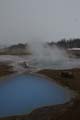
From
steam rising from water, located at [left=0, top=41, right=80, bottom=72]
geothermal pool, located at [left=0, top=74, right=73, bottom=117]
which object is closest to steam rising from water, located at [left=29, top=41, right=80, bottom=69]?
steam rising from water, located at [left=0, top=41, right=80, bottom=72]

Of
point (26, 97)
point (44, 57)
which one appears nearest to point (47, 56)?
point (44, 57)

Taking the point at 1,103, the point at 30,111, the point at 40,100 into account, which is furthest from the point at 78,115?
the point at 1,103

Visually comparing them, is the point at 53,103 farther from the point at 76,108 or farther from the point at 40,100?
the point at 76,108

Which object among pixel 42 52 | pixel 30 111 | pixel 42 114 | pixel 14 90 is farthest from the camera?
pixel 42 52

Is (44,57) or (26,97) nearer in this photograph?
(26,97)

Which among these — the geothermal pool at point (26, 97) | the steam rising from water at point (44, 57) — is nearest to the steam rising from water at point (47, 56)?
the steam rising from water at point (44, 57)

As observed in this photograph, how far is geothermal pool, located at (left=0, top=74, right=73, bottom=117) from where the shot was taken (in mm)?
8909

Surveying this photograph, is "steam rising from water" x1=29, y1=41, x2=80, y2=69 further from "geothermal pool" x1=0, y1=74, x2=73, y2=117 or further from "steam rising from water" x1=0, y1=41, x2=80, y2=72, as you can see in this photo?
"geothermal pool" x1=0, y1=74, x2=73, y2=117

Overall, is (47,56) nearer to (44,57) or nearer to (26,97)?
(44,57)

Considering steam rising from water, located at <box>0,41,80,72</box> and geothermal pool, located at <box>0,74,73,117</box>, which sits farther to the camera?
steam rising from water, located at <box>0,41,80,72</box>

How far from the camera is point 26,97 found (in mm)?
10445

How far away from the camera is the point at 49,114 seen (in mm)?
7820

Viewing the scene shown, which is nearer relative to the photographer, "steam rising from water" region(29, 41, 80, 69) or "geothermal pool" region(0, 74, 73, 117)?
"geothermal pool" region(0, 74, 73, 117)

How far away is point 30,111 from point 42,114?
2.66ft
